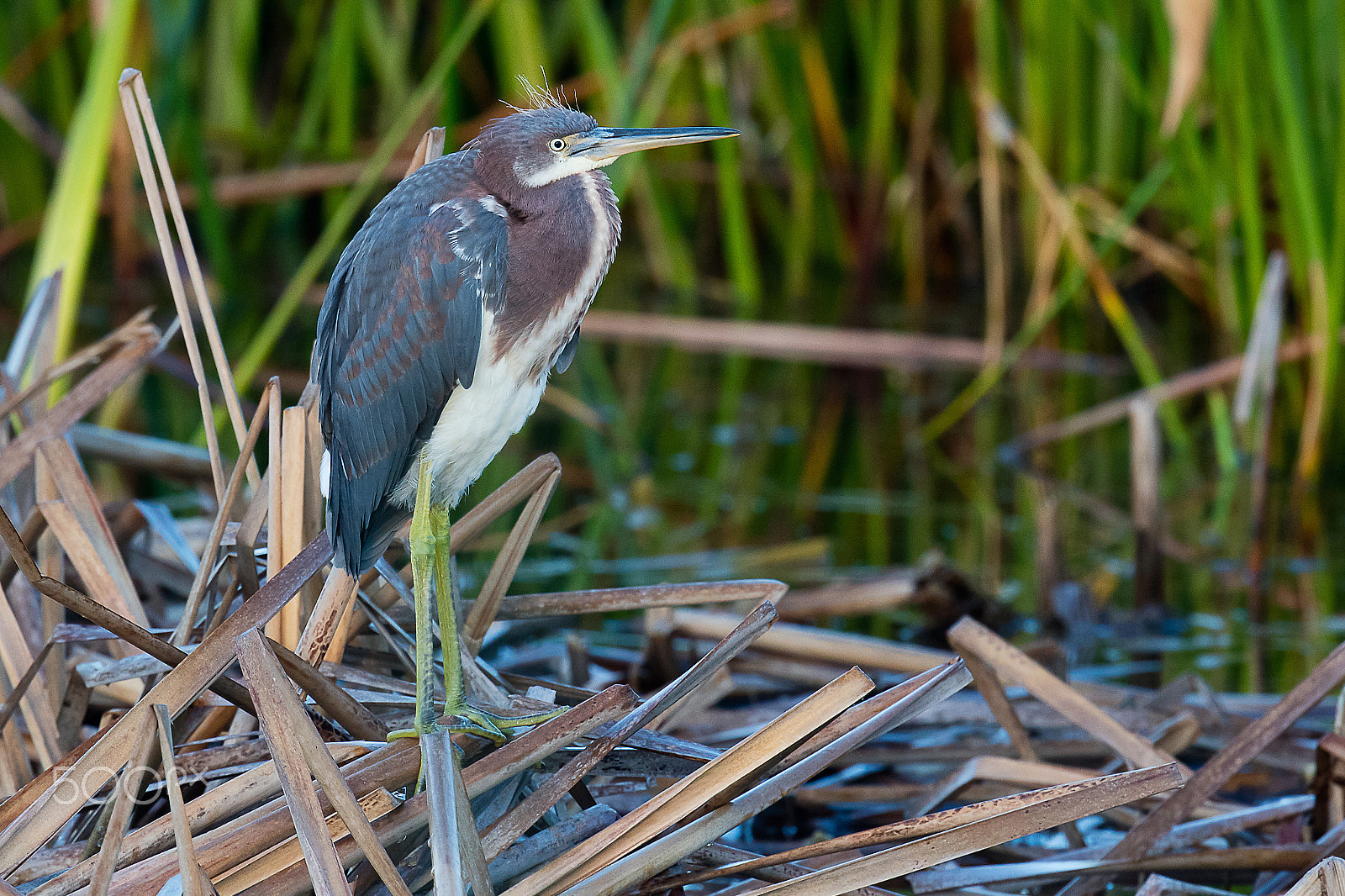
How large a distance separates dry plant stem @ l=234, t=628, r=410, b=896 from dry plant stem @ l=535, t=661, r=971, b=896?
9.3 inches

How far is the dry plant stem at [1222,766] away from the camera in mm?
2537

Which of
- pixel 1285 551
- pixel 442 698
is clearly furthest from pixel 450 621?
pixel 1285 551

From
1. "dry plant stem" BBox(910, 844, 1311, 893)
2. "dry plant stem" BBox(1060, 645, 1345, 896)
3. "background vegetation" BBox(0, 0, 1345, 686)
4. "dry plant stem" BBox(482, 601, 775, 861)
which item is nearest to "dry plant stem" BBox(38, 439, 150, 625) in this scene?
"dry plant stem" BBox(482, 601, 775, 861)

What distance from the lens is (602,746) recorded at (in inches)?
90.8

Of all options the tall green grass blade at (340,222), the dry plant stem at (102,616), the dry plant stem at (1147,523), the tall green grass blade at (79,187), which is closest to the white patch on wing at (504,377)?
the dry plant stem at (102,616)

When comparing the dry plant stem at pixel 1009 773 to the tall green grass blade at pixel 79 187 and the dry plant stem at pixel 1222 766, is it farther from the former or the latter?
the tall green grass blade at pixel 79 187

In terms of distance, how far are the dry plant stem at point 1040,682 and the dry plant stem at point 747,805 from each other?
20.9 inches

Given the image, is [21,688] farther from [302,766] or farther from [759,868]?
[759,868]

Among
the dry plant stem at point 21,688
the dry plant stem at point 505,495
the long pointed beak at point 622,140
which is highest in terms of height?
the long pointed beak at point 622,140

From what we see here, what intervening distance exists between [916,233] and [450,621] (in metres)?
6.10

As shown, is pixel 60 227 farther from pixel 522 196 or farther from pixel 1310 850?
pixel 1310 850

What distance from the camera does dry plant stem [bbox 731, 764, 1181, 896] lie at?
2.14 metres

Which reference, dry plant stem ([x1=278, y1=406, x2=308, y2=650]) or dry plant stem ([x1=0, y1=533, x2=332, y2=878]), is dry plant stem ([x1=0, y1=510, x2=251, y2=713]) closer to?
dry plant stem ([x1=0, y1=533, x2=332, y2=878])

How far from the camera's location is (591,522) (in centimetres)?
526
